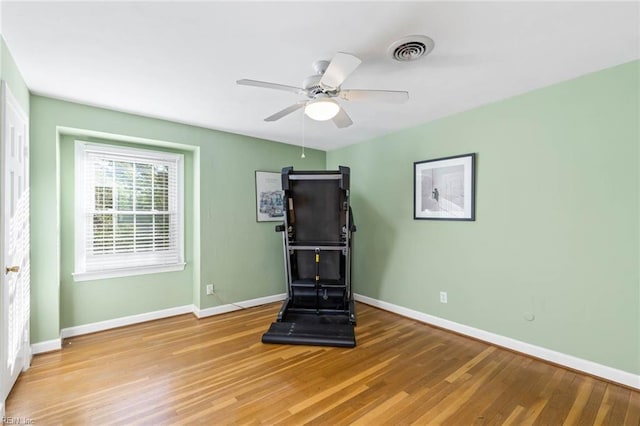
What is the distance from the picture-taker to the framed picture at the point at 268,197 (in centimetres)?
401

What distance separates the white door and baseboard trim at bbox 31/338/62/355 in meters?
0.15

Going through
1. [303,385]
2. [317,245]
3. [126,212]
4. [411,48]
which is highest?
[411,48]

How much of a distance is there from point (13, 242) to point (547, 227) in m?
4.09

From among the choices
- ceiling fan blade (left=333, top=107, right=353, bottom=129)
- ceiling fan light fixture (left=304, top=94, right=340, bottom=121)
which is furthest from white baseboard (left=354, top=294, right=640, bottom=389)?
ceiling fan light fixture (left=304, top=94, right=340, bottom=121)

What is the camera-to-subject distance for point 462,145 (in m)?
2.97

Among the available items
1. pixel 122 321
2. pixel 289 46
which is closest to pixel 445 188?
pixel 289 46

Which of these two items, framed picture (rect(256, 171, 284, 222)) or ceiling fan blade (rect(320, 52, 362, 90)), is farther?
framed picture (rect(256, 171, 284, 222))

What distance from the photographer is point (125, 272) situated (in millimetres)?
3219

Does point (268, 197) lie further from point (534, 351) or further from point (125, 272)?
point (534, 351)

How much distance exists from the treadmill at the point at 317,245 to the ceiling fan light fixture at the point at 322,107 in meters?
1.34

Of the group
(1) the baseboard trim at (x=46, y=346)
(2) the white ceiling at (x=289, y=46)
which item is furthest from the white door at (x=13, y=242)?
(2) the white ceiling at (x=289, y=46)

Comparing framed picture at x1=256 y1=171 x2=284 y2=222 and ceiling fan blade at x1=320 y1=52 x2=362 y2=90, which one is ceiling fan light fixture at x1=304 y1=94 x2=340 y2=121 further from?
framed picture at x1=256 y1=171 x2=284 y2=222

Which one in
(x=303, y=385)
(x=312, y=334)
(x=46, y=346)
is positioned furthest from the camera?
(x=312, y=334)

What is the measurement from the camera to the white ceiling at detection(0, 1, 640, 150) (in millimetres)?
→ 1508
